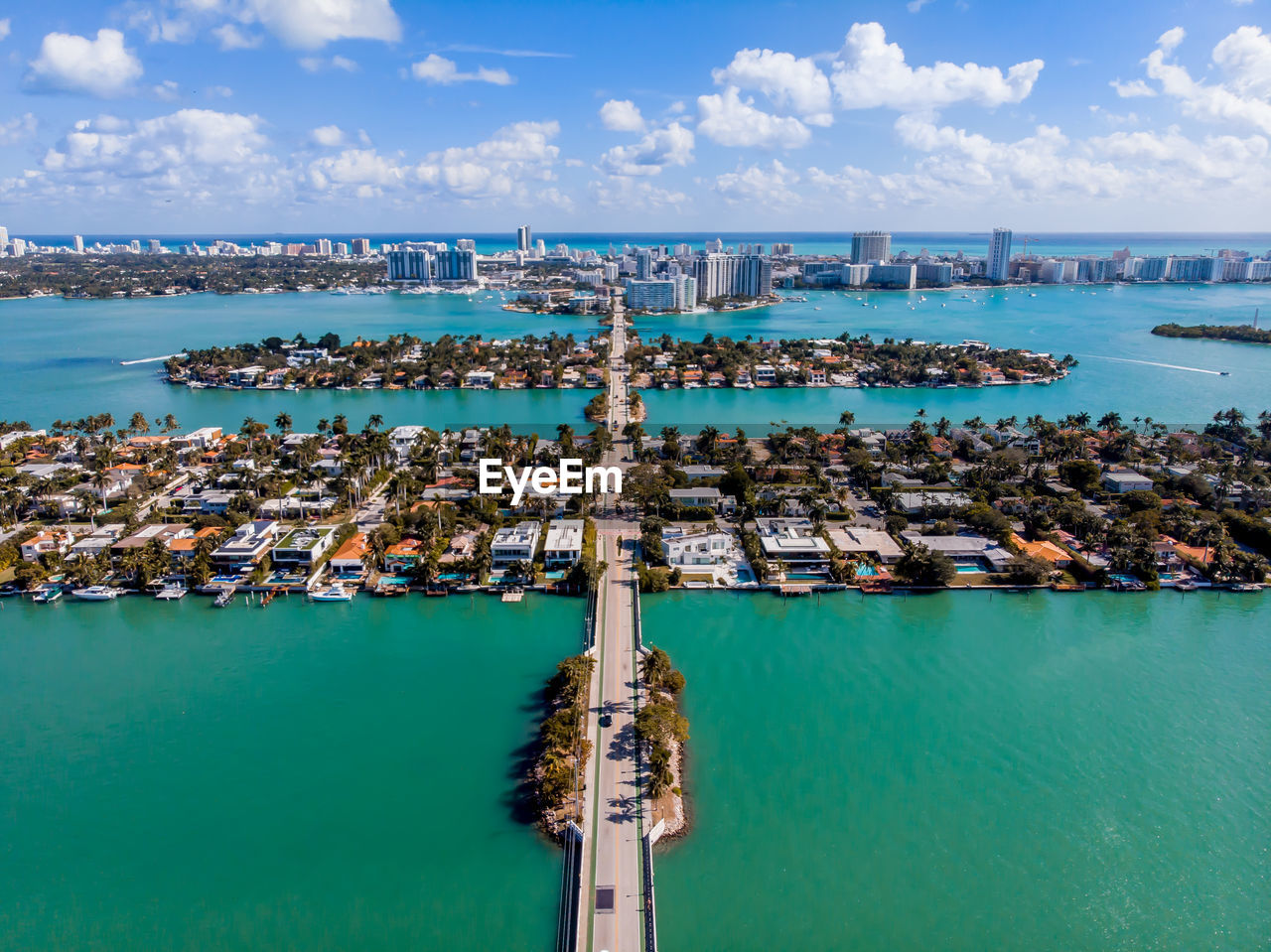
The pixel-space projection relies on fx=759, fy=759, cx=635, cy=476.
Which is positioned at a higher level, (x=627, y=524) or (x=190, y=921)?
(x=627, y=524)

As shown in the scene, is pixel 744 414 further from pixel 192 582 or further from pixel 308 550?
pixel 192 582

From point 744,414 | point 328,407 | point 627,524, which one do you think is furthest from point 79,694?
point 744,414

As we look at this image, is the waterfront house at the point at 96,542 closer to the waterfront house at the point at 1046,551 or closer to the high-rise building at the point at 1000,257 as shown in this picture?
the waterfront house at the point at 1046,551

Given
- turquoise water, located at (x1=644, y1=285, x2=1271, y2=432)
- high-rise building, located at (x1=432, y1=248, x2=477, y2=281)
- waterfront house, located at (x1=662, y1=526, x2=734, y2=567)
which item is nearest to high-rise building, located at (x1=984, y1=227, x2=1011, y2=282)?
turquoise water, located at (x1=644, y1=285, x2=1271, y2=432)

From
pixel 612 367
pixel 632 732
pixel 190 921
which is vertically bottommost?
pixel 190 921

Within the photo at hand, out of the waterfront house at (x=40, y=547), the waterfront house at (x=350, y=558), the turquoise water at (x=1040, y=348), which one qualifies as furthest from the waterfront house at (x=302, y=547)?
the turquoise water at (x=1040, y=348)

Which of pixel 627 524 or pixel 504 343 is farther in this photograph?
pixel 504 343

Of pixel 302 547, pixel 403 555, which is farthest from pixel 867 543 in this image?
pixel 302 547
